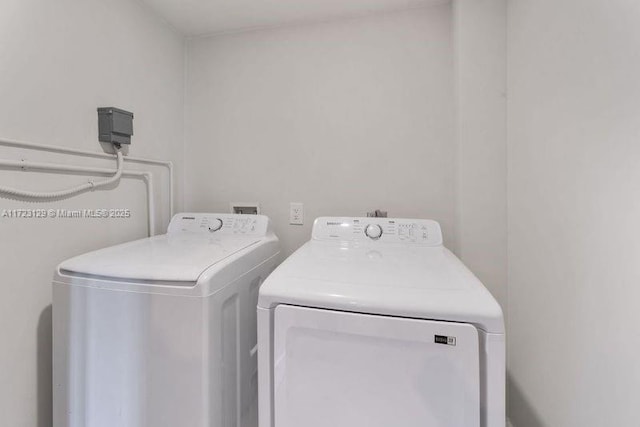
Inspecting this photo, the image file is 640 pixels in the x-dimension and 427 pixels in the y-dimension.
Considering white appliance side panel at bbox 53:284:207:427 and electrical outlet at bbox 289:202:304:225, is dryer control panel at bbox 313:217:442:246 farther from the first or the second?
white appliance side panel at bbox 53:284:207:427

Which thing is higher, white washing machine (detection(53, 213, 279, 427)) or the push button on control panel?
A: the push button on control panel

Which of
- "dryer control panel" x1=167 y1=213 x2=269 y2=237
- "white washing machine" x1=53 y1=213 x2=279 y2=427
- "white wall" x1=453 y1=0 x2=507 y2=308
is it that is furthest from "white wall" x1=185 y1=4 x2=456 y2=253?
"white washing machine" x1=53 y1=213 x2=279 y2=427

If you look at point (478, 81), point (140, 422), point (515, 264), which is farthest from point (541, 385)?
point (140, 422)

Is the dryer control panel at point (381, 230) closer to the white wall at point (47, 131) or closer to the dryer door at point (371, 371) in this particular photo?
the dryer door at point (371, 371)

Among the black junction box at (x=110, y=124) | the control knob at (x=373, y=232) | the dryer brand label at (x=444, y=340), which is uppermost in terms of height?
the black junction box at (x=110, y=124)

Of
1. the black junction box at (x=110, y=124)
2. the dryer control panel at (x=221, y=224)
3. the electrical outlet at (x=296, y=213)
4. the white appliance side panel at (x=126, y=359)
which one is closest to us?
the white appliance side panel at (x=126, y=359)

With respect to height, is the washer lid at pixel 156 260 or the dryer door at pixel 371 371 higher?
the washer lid at pixel 156 260

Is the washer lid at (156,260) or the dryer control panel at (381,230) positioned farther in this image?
the dryer control panel at (381,230)

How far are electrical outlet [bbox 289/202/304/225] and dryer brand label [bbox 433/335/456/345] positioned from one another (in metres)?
1.05

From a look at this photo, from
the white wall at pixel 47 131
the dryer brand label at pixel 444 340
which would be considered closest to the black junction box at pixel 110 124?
the white wall at pixel 47 131

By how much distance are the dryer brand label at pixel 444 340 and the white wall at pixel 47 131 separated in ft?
4.28

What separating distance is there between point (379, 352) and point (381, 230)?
2.16ft

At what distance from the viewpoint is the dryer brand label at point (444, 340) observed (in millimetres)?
639

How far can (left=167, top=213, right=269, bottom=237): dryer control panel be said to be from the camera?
1.37 meters
